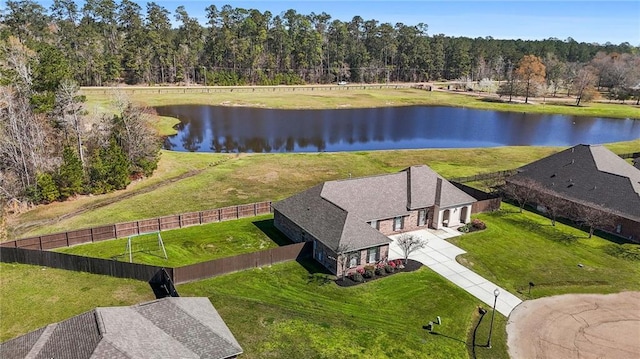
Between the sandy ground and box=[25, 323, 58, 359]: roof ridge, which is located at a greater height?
box=[25, 323, 58, 359]: roof ridge

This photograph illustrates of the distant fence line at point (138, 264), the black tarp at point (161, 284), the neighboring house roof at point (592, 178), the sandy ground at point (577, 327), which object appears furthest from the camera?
the neighboring house roof at point (592, 178)

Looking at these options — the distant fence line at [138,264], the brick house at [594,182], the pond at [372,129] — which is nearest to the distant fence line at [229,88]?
the pond at [372,129]

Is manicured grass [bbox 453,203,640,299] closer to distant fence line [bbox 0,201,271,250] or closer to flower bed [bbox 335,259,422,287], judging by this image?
flower bed [bbox 335,259,422,287]

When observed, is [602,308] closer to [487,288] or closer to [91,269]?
[487,288]

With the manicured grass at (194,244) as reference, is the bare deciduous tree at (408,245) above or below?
above

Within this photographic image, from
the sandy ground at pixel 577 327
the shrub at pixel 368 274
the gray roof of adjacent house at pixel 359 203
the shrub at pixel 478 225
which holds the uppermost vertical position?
the gray roof of adjacent house at pixel 359 203

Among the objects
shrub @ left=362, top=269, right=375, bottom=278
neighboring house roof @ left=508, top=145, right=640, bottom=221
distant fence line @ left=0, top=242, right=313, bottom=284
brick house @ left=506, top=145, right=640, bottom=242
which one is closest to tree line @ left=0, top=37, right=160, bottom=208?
distant fence line @ left=0, top=242, right=313, bottom=284

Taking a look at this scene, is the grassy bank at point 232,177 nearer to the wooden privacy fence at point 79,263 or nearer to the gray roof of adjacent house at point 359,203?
the wooden privacy fence at point 79,263
